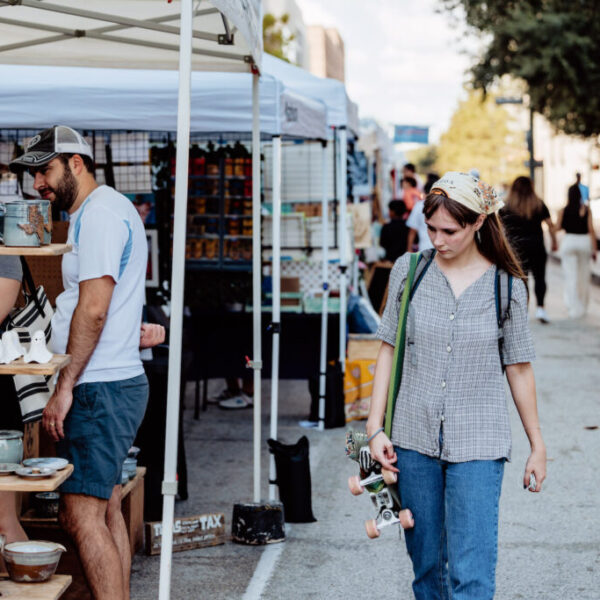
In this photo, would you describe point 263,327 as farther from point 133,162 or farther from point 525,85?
point 525,85

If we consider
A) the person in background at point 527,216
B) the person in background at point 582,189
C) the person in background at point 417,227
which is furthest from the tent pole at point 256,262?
the person in background at point 582,189

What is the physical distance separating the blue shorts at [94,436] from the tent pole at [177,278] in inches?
9.6

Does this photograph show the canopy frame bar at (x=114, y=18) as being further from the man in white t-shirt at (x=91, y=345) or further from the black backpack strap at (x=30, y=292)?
the black backpack strap at (x=30, y=292)

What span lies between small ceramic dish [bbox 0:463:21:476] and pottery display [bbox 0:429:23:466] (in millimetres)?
21

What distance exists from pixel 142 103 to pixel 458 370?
379cm

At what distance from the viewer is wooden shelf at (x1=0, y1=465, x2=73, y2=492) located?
3.54 metres

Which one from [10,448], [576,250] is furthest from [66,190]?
[576,250]

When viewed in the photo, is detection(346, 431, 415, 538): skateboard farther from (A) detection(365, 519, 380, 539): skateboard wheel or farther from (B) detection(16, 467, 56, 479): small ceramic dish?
(B) detection(16, 467, 56, 479): small ceramic dish

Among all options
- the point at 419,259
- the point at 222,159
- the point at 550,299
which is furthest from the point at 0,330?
the point at 550,299

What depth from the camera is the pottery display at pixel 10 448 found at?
3.77 meters

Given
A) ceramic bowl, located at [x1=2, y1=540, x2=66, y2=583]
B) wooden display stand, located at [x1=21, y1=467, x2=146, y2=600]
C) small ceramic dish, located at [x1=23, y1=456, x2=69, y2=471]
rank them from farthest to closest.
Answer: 1. wooden display stand, located at [x1=21, y1=467, x2=146, y2=600]
2. ceramic bowl, located at [x1=2, y1=540, x2=66, y2=583]
3. small ceramic dish, located at [x1=23, y1=456, x2=69, y2=471]

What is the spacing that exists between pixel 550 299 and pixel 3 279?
1636cm

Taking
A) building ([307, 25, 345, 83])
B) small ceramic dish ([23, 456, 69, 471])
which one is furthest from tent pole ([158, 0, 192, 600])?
building ([307, 25, 345, 83])

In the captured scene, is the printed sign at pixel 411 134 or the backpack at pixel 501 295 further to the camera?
the printed sign at pixel 411 134
